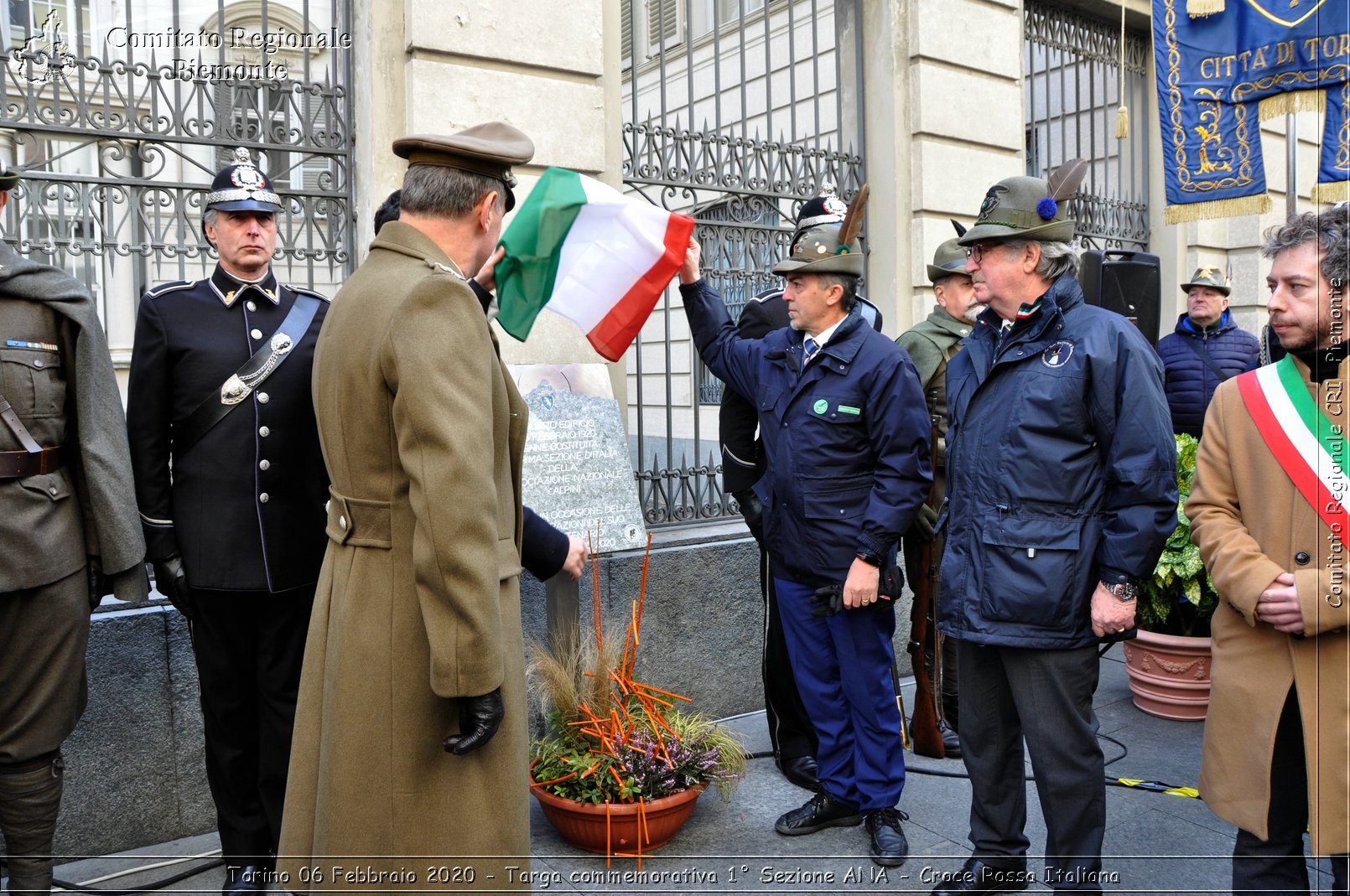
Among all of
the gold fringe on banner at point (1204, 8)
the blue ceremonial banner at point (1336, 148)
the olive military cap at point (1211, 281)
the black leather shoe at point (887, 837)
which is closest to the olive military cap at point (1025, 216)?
the black leather shoe at point (887, 837)

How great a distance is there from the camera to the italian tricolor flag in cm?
370

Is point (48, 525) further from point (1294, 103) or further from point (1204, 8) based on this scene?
point (1204, 8)

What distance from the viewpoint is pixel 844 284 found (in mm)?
4059

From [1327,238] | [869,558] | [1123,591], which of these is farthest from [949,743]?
[1327,238]

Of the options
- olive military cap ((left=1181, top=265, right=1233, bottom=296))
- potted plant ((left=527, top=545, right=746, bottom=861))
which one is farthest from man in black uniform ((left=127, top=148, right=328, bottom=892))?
olive military cap ((left=1181, top=265, right=1233, bottom=296))

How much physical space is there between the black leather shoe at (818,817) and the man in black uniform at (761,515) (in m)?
0.29

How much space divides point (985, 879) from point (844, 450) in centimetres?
154

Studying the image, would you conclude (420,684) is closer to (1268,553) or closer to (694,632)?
(1268,553)

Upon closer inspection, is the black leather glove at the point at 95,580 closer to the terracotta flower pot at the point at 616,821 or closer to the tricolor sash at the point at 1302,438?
the terracotta flower pot at the point at 616,821

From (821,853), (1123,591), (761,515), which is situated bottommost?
(821,853)

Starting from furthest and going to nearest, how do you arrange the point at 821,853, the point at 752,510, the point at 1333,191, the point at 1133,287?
the point at 1133,287, the point at 1333,191, the point at 752,510, the point at 821,853

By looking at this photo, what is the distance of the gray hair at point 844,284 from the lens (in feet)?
13.2

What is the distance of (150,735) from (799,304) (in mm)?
2962

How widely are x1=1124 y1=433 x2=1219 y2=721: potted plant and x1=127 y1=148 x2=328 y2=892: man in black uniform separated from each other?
410 cm
